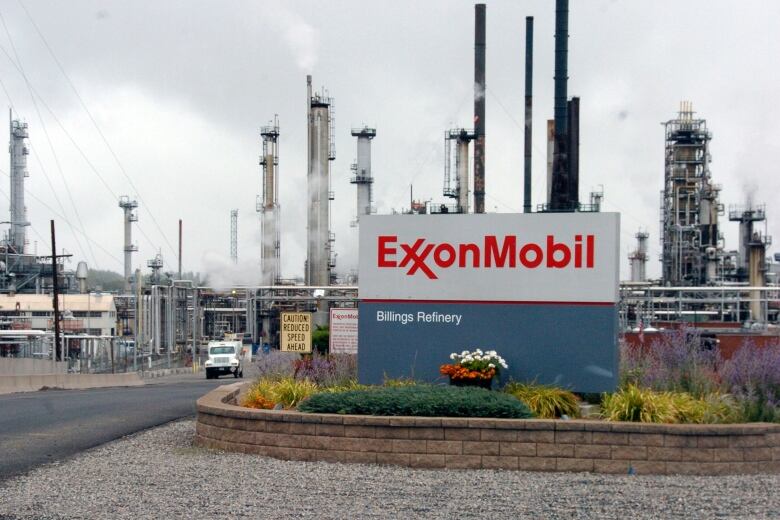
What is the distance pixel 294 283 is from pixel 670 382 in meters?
55.3

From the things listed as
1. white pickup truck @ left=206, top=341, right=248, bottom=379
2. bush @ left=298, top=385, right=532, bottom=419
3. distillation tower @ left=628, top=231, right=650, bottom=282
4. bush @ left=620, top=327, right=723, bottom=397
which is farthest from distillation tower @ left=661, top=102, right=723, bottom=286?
bush @ left=298, top=385, right=532, bottom=419

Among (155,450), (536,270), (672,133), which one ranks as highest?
(672,133)

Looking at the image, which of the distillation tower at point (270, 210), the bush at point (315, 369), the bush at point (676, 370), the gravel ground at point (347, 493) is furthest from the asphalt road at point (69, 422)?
the distillation tower at point (270, 210)

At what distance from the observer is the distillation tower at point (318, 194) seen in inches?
2190

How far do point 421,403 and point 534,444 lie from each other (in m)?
1.47

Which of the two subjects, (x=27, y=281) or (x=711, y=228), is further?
(x=27, y=281)

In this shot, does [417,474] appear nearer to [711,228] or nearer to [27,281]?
[711,228]

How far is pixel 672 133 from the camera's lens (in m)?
60.2

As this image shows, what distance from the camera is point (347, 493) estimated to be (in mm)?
9969

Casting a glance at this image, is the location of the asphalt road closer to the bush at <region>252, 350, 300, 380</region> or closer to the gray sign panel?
the bush at <region>252, 350, 300, 380</region>

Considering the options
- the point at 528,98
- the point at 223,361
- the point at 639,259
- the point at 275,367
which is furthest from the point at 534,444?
the point at 639,259

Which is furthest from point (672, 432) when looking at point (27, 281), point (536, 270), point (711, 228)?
point (27, 281)

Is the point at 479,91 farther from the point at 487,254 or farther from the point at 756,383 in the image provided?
the point at 756,383

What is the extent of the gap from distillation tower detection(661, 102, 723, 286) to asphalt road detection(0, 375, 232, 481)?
41.1 metres
